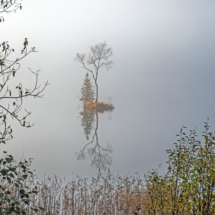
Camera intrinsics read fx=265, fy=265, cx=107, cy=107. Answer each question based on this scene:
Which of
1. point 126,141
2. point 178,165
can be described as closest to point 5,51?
point 178,165

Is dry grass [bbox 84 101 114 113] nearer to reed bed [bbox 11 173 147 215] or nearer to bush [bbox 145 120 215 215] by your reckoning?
reed bed [bbox 11 173 147 215]

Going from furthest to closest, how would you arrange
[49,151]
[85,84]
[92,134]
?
[85,84] → [92,134] → [49,151]

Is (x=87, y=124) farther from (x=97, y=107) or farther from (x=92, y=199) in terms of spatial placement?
(x=92, y=199)

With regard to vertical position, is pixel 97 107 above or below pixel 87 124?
above

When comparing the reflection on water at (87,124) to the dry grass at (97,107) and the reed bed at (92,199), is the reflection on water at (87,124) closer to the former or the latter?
the dry grass at (97,107)

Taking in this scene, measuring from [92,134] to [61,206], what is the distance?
24.7 feet

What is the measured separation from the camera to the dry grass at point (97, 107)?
2089 cm

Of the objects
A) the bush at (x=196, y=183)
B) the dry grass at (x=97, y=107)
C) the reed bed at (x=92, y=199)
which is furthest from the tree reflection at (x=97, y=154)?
the dry grass at (x=97, y=107)

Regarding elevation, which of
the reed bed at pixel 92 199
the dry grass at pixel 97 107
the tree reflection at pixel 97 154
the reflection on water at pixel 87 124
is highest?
the dry grass at pixel 97 107

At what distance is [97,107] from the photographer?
2100 cm

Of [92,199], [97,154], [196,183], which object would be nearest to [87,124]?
[97,154]

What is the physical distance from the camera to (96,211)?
3430 millimetres

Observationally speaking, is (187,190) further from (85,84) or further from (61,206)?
(85,84)

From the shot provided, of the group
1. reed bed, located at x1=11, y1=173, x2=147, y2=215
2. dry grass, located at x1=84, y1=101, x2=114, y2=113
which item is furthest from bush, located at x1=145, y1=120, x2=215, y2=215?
dry grass, located at x1=84, y1=101, x2=114, y2=113
